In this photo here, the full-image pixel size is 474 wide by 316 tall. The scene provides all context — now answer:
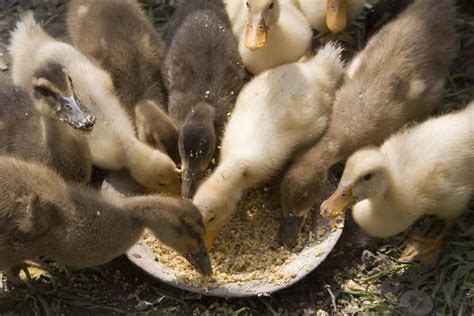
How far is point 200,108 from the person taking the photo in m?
3.45

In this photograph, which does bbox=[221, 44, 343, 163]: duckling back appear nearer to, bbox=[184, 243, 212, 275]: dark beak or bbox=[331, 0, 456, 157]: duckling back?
bbox=[331, 0, 456, 157]: duckling back

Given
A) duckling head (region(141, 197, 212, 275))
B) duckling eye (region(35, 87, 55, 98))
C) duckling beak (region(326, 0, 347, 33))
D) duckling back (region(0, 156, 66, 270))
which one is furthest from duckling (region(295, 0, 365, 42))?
duckling back (region(0, 156, 66, 270))

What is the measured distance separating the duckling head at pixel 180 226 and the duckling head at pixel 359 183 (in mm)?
573

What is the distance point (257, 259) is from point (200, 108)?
80cm

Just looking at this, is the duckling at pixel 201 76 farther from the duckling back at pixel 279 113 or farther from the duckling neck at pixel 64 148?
the duckling neck at pixel 64 148

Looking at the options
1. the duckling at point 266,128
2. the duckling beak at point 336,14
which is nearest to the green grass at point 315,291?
the duckling at point 266,128

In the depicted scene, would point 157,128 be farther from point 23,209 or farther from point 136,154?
point 23,209

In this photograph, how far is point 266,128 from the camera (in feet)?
11.3

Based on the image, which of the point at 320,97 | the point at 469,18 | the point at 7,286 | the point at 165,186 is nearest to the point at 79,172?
the point at 165,186

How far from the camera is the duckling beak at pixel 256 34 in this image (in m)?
3.50

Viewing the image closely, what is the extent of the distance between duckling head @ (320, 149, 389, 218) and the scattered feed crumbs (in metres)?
0.37

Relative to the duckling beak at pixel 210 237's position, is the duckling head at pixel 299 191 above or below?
above

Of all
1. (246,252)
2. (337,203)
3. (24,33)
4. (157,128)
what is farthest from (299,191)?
(24,33)

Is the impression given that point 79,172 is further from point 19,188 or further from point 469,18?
point 469,18
